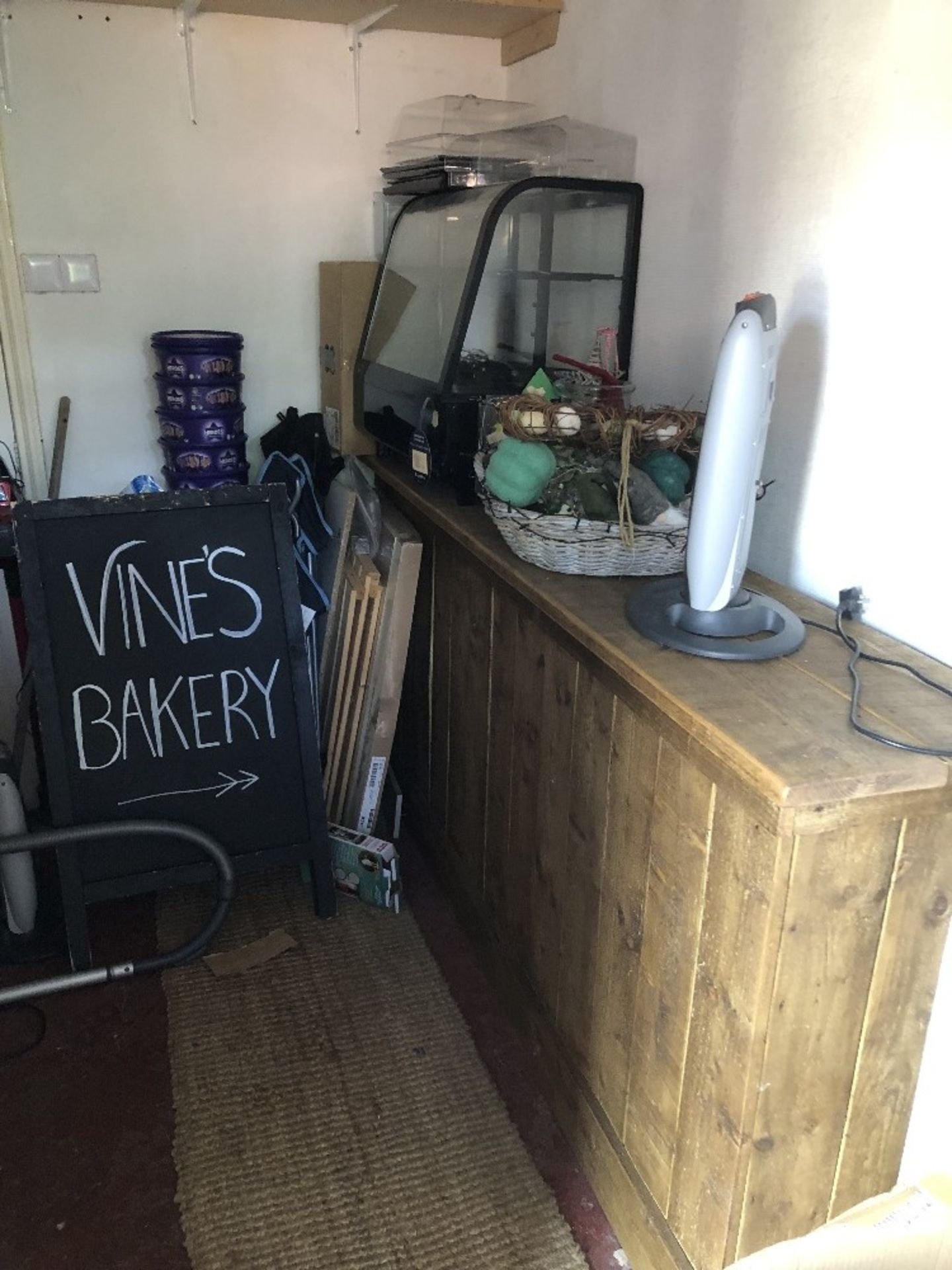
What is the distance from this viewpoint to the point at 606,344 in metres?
1.72

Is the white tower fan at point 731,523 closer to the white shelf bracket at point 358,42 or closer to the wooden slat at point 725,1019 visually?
the wooden slat at point 725,1019

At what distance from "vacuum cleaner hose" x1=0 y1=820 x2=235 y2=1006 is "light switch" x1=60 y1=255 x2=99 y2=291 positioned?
4.19 feet

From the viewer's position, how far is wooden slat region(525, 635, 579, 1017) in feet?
4.58

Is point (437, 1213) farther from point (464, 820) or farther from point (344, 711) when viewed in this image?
point (344, 711)

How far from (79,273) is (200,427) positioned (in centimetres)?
44

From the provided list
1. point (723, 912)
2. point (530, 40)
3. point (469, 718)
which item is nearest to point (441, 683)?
point (469, 718)

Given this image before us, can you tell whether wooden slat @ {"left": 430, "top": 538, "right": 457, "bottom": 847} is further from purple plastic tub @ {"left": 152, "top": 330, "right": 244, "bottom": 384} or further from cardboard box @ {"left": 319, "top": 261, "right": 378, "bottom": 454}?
purple plastic tub @ {"left": 152, "top": 330, "right": 244, "bottom": 384}

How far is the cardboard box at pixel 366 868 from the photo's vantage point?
203 cm

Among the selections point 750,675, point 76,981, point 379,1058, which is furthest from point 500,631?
point 76,981

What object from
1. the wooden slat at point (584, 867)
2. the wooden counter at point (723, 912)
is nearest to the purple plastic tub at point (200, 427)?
the wooden counter at point (723, 912)

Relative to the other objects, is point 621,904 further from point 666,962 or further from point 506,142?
point 506,142

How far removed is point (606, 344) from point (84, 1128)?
1.55 metres

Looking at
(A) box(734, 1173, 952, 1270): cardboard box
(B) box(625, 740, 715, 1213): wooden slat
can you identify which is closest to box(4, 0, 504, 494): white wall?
(B) box(625, 740, 715, 1213): wooden slat

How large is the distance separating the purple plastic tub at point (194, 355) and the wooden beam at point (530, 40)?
3.08 feet
